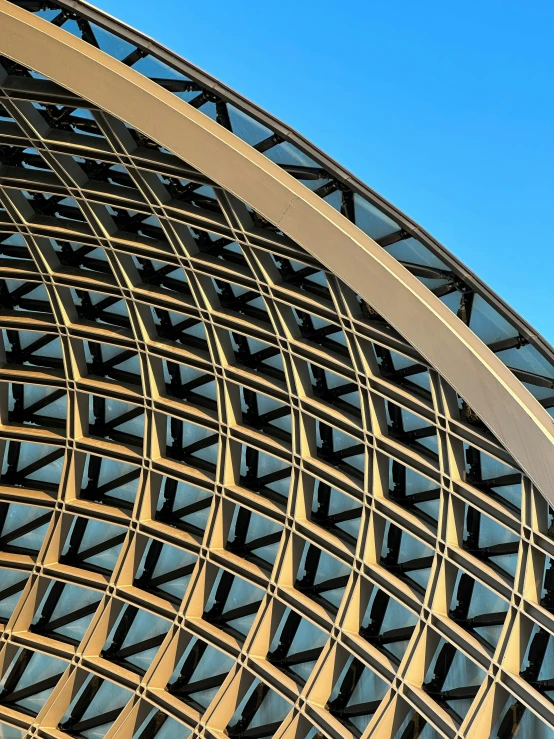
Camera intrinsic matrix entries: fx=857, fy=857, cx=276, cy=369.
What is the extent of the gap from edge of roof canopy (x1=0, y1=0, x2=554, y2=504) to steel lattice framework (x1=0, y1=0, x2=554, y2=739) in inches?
2.6

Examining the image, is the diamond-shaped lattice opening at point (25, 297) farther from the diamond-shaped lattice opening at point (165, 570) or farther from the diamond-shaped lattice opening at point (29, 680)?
the diamond-shaped lattice opening at point (29, 680)

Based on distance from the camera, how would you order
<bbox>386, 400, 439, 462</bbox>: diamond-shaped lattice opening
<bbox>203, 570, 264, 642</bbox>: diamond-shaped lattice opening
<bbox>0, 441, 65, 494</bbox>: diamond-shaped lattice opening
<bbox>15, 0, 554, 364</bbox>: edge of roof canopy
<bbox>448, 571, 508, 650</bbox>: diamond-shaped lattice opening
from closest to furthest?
<bbox>15, 0, 554, 364</bbox>: edge of roof canopy < <bbox>448, 571, 508, 650</bbox>: diamond-shaped lattice opening < <bbox>386, 400, 439, 462</bbox>: diamond-shaped lattice opening < <bbox>203, 570, 264, 642</bbox>: diamond-shaped lattice opening < <bbox>0, 441, 65, 494</bbox>: diamond-shaped lattice opening

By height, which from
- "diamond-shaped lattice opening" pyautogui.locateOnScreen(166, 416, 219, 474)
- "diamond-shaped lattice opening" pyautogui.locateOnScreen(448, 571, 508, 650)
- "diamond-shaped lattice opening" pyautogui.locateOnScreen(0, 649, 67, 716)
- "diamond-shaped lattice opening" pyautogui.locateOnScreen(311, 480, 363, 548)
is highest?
"diamond-shaped lattice opening" pyautogui.locateOnScreen(166, 416, 219, 474)

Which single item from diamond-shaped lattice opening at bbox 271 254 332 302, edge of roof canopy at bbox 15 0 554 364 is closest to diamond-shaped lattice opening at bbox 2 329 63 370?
diamond-shaped lattice opening at bbox 271 254 332 302

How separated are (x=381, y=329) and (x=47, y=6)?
12887 millimetres

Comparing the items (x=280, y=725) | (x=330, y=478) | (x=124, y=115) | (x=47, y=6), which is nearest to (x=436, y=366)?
(x=330, y=478)

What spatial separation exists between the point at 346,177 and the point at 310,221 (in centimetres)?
185

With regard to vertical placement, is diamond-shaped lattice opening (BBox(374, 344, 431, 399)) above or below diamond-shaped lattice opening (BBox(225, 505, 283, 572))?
above

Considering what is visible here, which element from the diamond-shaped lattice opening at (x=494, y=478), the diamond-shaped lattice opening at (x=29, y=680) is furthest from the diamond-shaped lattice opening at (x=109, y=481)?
the diamond-shaped lattice opening at (x=494, y=478)

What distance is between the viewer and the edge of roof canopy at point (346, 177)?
23.0 metres

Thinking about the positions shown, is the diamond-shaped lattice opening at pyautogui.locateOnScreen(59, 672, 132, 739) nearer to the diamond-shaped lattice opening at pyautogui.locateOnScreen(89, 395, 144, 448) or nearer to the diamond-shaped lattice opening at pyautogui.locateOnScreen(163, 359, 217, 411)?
the diamond-shaped lattice opening at pyautogui.locateOnScreen(89, 395, 144, 448)

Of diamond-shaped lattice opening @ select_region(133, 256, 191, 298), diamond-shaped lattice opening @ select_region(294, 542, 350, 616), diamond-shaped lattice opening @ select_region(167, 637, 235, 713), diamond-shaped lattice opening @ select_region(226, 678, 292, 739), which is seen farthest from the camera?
diamond-shaped lattice opening @ select_region(167, 637, 235, 713)

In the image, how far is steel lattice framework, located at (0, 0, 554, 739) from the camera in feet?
76.5

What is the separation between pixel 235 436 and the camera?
3306 centimetres
